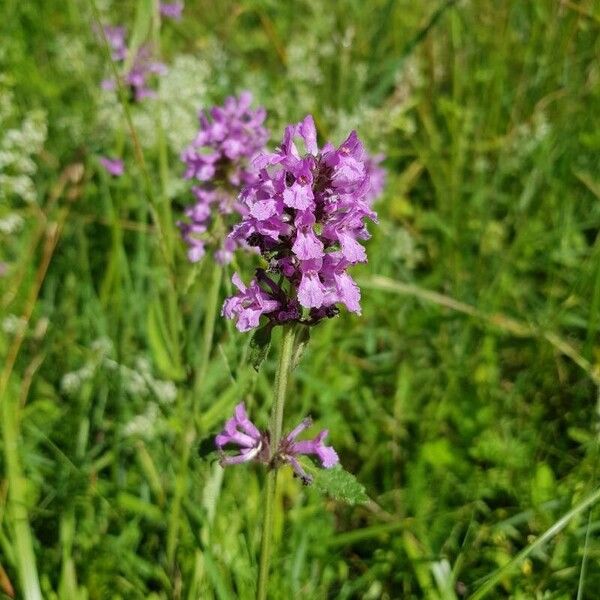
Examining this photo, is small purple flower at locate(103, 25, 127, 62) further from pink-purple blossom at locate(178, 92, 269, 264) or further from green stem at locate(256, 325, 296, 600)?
green stem at locate(256, 325, 296, 600)

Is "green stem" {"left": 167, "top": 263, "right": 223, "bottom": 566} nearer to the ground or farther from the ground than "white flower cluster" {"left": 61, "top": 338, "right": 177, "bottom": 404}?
nearer to the ground

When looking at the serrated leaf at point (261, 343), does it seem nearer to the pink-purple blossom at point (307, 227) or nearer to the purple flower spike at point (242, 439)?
the pink-purple blossom at point (307, 227)

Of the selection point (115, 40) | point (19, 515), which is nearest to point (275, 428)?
point (19, 515)

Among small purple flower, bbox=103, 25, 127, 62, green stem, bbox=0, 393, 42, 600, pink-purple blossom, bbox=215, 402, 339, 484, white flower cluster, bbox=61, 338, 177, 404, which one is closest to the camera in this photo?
pink-purple blossom, bbox=215, 402, 339, 484

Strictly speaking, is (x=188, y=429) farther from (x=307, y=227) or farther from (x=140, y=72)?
(x=140, y=72)

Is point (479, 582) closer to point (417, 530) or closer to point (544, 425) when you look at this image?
point (417, 530)

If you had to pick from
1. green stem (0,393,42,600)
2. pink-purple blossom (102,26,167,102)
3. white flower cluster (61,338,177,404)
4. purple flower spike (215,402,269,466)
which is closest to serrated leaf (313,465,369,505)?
purple flower spike (215,402,269,466)
